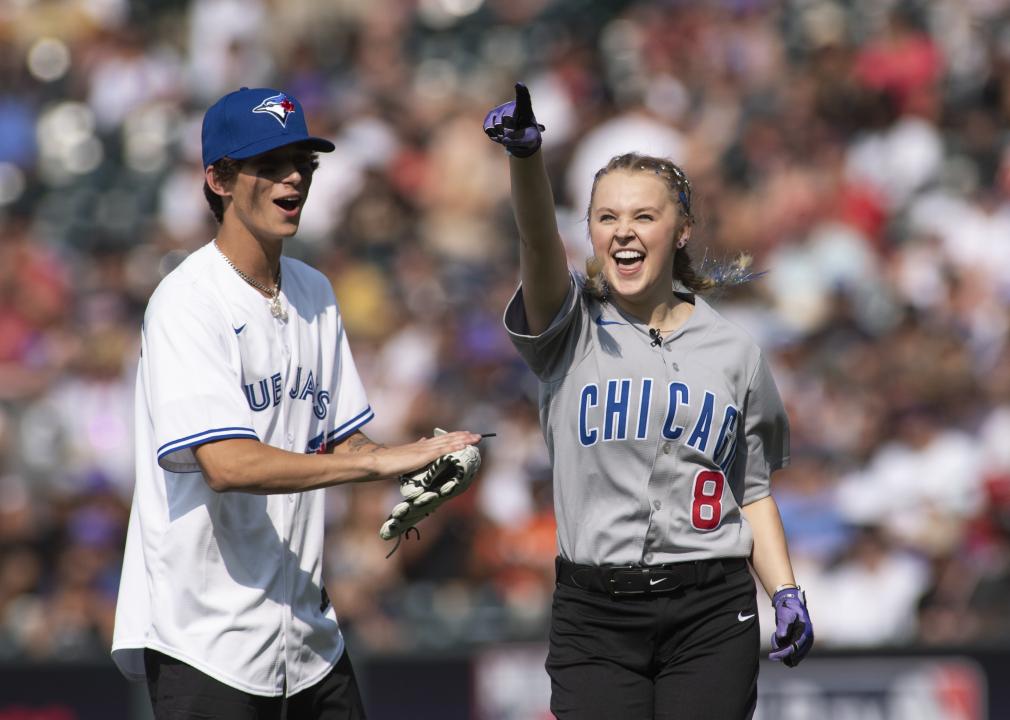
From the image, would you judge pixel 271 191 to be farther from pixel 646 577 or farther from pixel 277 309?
pixel 646 577

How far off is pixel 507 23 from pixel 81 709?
7.38m

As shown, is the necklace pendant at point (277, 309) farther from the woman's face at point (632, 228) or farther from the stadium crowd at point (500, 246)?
the stadium crowd at point (500, 246)

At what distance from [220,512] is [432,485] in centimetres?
54

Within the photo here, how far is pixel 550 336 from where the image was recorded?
3.83 metres

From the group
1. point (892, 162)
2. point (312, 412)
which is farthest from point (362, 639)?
point (892, 162)

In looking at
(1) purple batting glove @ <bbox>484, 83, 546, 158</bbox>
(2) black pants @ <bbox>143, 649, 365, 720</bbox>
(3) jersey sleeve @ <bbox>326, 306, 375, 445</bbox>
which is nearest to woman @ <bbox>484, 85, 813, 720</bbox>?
(1) purple batting glove @ <bbox>484, 83, 546, 158</bbox>

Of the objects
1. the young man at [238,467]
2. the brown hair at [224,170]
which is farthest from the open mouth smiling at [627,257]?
the brown hair at [224,170]

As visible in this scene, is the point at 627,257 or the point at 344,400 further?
the point at 344,400

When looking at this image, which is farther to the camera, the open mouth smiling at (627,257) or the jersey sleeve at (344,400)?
the jersey sleeve at (344,400)

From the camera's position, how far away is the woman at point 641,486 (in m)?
3.77

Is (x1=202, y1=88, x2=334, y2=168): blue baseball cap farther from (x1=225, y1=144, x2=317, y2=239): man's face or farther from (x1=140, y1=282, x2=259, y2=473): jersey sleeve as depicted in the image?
(x1=140, y1=282, x2=259, y2=473): jersey sleeve

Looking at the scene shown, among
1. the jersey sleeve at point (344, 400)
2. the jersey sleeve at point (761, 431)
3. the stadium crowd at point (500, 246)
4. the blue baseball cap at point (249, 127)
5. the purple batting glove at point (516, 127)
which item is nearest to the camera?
the purple batting glove at point (516, 127)

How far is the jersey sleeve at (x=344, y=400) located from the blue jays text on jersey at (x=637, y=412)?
2.20ft

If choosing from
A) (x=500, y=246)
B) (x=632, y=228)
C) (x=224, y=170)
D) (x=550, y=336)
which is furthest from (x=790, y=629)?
(x=500, y=246)
